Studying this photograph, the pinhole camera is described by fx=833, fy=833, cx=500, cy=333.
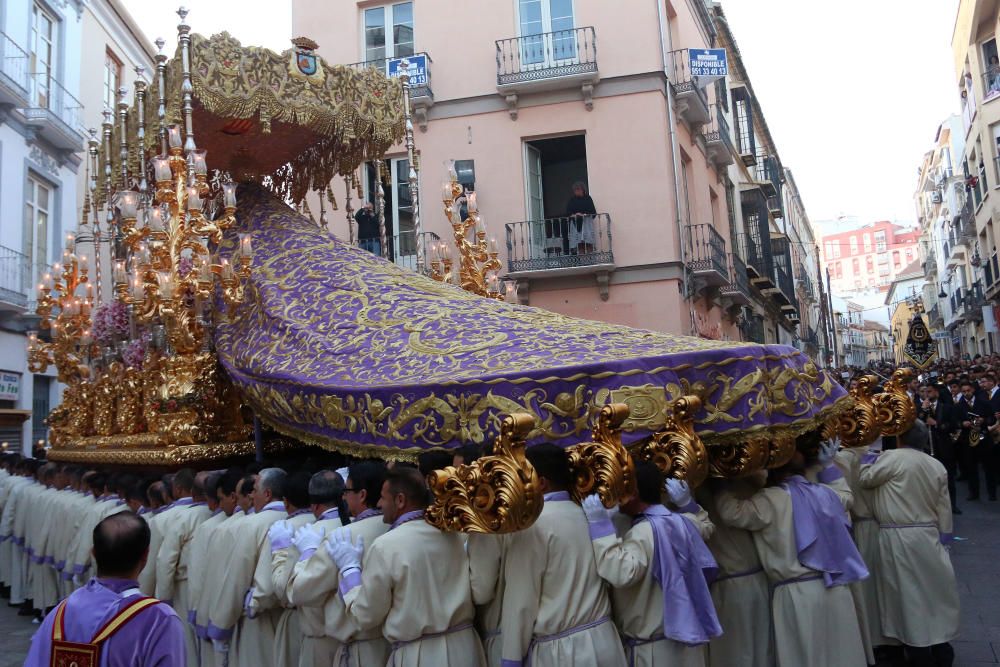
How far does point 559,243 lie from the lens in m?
12.9

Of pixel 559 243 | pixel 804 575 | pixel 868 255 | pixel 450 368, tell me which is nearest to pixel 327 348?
pixel 450 368

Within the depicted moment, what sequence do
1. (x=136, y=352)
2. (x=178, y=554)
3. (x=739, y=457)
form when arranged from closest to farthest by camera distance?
(x=739, y=457) < (x=178, y=554) < (x=136, y=352)

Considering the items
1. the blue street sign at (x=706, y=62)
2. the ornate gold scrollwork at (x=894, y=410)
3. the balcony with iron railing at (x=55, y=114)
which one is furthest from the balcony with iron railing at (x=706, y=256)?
the balcony with iron railing at (x=55, y=114)

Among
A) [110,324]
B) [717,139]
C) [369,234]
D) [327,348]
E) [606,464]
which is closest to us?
[606,464]

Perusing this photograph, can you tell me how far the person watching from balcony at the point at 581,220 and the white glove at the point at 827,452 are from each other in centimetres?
782

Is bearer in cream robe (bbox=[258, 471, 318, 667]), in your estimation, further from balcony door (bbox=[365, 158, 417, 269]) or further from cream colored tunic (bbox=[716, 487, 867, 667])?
balcony door (bbox=[365, 158, 417, 269])

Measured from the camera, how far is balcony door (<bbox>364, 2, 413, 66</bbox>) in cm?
1403

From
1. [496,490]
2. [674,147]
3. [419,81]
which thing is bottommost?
[496,490]

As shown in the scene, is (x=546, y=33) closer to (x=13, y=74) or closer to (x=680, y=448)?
(x=13, y=74)

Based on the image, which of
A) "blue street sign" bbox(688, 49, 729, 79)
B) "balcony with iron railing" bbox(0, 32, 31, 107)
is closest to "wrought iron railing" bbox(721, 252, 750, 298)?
"blue street sign" bbox(688, 49, 729, 79)

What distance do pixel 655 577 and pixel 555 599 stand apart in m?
0.38

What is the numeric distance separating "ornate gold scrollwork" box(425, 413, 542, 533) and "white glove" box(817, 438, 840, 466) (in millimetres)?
2311

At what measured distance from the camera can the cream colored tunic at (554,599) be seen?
277 cm

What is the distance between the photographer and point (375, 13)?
14.2 meters
